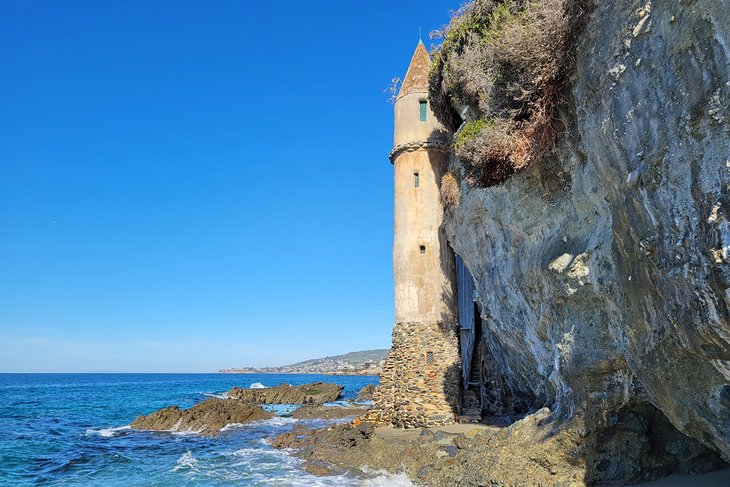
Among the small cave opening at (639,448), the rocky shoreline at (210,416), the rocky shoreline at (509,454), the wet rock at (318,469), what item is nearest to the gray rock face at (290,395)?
the rocky shoreline at (210,416)

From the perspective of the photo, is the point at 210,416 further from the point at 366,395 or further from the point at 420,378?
A: the point at 366,395

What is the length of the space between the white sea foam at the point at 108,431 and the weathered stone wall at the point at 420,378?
12.4 m

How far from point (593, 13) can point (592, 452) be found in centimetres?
643

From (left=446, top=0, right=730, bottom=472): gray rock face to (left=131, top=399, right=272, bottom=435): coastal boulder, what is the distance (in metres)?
18.4

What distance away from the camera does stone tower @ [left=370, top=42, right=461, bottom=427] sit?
17578 millimetres

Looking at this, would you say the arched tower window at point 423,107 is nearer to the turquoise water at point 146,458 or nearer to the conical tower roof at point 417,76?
the conical tower roof at point 417,76

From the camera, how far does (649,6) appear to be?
18.0 feet

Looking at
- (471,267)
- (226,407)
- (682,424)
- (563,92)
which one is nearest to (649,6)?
(563,92)

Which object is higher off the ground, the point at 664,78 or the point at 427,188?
the point at 427,188

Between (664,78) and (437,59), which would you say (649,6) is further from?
(437,59)

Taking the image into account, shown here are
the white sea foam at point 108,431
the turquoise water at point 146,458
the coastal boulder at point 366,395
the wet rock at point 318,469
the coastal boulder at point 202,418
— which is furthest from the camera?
the coastal boulder at point 366,395

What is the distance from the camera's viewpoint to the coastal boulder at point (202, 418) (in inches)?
947

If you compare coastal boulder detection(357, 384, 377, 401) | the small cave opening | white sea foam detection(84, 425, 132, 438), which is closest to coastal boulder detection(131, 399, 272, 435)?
white sea foam detection(84, 425, 132, 438)

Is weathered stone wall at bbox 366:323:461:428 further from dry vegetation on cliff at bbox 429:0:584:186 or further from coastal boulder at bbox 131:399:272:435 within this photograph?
coastal boulder at bbox 131:399:272:435
